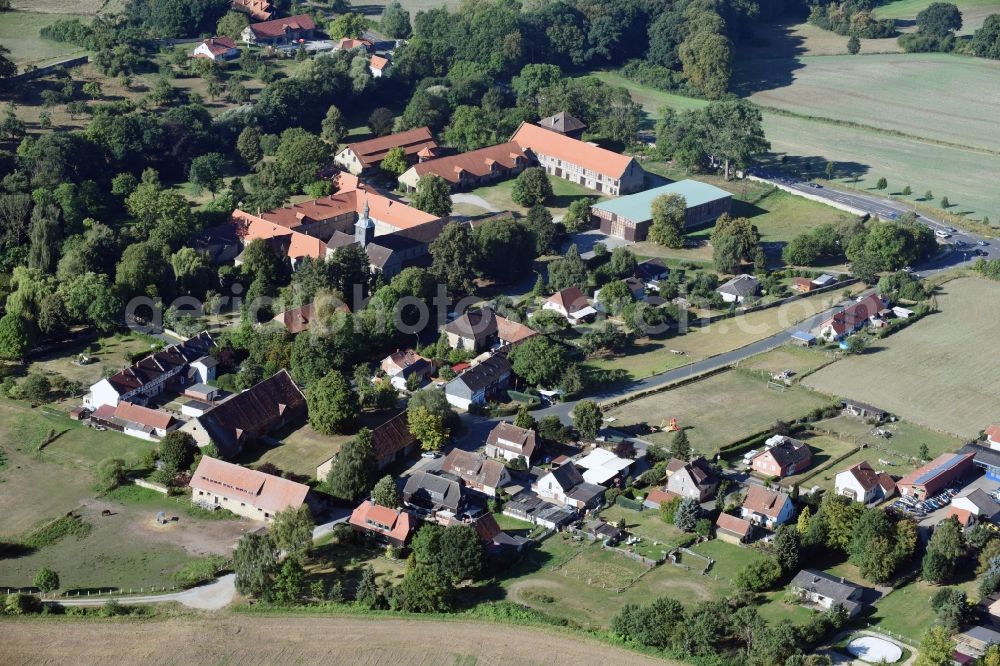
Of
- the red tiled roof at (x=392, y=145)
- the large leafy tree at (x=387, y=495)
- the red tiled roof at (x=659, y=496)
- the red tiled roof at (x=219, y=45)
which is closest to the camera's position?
the large leafy tree at (x=387, y=495)

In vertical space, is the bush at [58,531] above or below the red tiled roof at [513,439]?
below

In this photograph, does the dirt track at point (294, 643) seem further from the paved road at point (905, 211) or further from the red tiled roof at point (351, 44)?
the red tiled roof at point (351, 44)

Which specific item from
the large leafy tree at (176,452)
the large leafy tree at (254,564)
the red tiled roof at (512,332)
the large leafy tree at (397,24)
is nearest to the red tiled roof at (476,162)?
the red tiled roof at (512,332)

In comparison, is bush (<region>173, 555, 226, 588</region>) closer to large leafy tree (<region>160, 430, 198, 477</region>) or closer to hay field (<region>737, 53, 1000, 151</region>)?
large leafy tree (<region>160, 430, 198, 477</region>)

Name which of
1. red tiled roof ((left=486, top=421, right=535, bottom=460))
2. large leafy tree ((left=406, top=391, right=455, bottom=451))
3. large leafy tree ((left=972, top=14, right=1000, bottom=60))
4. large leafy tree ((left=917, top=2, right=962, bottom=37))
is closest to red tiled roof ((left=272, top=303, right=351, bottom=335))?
large leafy tree ((left=406, top=391, right=455, bottom=451))

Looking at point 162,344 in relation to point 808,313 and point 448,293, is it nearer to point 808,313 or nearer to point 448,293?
point 448,293

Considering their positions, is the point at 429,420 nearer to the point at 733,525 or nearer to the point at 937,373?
the point at 733,525
